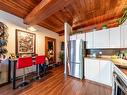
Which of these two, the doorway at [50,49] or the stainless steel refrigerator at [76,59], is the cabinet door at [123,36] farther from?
the doorway at [50,49]

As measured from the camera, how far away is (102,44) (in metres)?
3.96

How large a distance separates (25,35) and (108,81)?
3899mm

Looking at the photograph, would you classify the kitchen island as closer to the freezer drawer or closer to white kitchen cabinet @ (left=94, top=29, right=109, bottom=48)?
the freezer drawer

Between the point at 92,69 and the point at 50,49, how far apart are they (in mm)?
3807

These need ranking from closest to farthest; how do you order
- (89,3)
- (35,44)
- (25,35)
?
(89,3)
(25,35)
(35,44)

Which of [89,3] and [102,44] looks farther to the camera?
[102,44]

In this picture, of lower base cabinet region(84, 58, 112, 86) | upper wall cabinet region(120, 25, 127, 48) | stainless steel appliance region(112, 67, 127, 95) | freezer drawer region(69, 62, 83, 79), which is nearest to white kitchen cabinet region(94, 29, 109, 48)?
upper wall cabinet region(120, 25, 127, 48)

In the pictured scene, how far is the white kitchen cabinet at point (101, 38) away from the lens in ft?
12.6

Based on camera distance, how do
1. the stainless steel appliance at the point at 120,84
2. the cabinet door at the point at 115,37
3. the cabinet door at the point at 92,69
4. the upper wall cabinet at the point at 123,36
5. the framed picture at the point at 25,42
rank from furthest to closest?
the framed picture at the point at 25,42, the cabinet door at the point at 92,69, the cabinet door at the point at 115,37, the upper wall cabinet at the point at 123,36, the stainless steel appliance at the point at 120,84

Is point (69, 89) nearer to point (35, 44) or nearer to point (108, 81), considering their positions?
point (108, 81)

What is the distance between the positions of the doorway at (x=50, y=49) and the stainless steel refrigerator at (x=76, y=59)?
89.1 inches

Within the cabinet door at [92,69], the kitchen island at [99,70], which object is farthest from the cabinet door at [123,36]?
the cabinet door at [92,69]

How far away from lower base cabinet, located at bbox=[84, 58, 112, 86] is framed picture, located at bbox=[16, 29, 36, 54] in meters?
2.77

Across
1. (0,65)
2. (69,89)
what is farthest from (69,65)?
(0,65)
